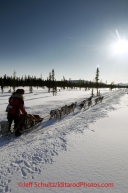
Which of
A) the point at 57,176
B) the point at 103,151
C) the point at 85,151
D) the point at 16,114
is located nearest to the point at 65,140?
the point at 85,151

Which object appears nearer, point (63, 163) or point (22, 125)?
point (63, 163)

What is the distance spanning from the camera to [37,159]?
3203mm

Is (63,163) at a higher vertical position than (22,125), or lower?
lower

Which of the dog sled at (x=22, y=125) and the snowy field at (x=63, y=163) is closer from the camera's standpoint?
the snowy field at (x=63, y=163)

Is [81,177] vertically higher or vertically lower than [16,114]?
lower

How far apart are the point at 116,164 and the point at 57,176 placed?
1.62 meters

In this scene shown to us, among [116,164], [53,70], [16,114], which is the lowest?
[116,164]

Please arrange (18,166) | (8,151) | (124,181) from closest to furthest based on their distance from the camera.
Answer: (124,181)
(18,166)
(8,151)

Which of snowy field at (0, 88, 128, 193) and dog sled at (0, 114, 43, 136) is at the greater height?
dog sled at (0, 114, 43, 136)

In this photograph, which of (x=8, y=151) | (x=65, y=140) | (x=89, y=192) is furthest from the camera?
(x=65, y=140)

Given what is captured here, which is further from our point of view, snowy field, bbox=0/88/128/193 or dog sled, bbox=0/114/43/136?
dog sled, bbox=0/114/43/136

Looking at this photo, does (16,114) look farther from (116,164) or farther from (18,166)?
(116,164)

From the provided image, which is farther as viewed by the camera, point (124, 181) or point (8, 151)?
point (8, 151)

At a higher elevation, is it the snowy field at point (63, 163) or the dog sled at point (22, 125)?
the dog sled at point (22, 125)
